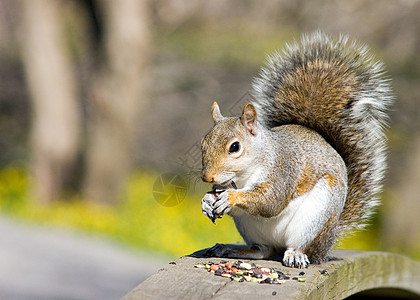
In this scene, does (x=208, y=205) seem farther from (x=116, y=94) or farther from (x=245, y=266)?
(x=116, y=94)

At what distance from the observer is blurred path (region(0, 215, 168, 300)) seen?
5.09m

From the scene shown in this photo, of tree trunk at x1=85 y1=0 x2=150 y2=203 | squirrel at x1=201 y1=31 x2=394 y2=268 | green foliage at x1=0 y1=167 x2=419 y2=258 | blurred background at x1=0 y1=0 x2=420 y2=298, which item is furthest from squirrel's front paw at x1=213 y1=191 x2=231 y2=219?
tree trunk at x1=85 y1=0 x2=150 y2=203

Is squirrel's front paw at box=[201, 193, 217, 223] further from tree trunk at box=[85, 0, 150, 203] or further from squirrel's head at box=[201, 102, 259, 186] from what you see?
tree trunk at box=[85, 0, 150, 203]

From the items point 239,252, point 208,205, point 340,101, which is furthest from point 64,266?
point 208,205

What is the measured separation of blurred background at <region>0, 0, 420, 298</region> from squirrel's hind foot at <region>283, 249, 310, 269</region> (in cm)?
339

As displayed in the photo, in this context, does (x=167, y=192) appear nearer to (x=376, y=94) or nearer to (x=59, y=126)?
(x=376, y=94)

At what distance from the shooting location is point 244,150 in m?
1.99

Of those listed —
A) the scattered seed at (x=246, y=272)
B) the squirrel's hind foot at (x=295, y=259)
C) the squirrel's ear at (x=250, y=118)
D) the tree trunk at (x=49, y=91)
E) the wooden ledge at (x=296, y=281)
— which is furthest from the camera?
the tree trunk at (x=49, y=91)

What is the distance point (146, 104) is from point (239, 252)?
7.29m

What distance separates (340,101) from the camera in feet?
7.66

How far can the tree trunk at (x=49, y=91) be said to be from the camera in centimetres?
792

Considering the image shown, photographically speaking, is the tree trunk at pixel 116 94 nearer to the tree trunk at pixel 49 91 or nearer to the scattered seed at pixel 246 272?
the tree trunk at pixel 49 91

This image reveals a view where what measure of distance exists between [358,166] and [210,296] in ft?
2.88

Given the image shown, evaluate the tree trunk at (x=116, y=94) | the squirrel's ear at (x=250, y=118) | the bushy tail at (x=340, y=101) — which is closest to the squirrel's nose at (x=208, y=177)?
the squirrel's ear at (x=250, y=118)
